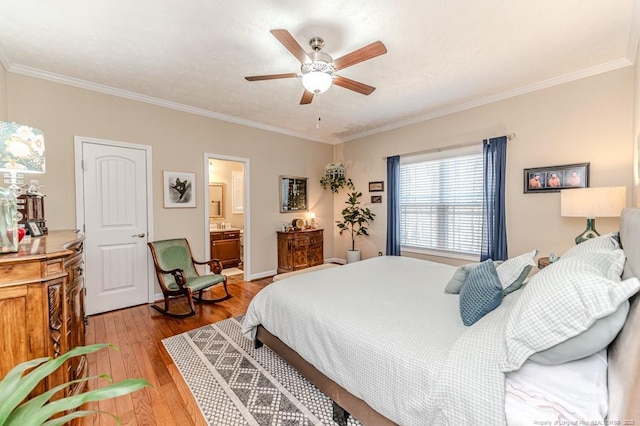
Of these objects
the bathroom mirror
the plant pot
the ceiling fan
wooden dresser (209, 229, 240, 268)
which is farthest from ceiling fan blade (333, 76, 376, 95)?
the bathroom mirror

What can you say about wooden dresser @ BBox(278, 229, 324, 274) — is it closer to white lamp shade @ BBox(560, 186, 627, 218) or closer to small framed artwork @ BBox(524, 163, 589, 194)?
small framed artwork @ BBox(524, 163, 589, 194)

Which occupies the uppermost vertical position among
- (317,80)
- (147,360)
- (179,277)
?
(317,80)

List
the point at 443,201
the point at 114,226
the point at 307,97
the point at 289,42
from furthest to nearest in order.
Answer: the point at 443,201
the point at 114,226
the point at 307,97
the point at 289,42

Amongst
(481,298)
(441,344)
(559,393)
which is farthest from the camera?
(481,298)

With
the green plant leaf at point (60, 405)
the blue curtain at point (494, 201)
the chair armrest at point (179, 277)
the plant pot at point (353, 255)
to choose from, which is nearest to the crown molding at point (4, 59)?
the chair armrest at point (179, 277)

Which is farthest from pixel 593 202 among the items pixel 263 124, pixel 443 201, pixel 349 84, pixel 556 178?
pixel 263 124

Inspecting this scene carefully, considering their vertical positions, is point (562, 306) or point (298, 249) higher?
point (562, 306)

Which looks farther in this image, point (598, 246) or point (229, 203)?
point (229, 203)

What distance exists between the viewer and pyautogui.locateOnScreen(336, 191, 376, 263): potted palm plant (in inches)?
211

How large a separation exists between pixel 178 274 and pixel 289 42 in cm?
281

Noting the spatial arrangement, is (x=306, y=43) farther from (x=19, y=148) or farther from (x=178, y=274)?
(x=178, y=274)

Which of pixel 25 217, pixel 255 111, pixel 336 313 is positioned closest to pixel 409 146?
pixel 255 111

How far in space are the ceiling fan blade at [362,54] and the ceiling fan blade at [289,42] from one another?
0.28 meters

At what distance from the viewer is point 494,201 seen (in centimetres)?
364
